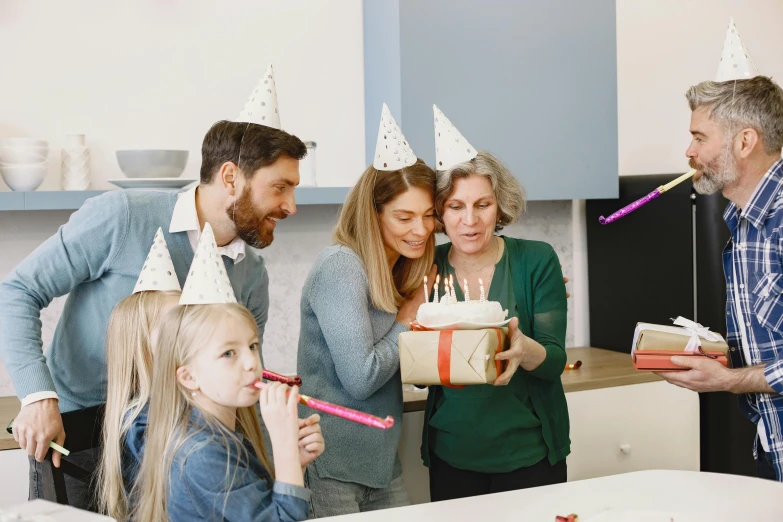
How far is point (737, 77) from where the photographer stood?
1.99 metres

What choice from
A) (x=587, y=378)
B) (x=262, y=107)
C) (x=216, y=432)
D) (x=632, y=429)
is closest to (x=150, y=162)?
(x=262, y=107)

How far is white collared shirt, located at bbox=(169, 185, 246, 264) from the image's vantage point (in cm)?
186

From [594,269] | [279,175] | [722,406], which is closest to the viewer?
[279,175]

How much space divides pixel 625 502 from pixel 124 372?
37.5 inches

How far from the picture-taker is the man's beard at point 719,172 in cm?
195

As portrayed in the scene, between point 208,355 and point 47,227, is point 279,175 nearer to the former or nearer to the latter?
point 208,355

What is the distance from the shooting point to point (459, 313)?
66.0 inches

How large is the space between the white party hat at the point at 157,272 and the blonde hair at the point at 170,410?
0.42ft

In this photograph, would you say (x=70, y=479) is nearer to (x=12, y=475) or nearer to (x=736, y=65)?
(x=12, y=475)

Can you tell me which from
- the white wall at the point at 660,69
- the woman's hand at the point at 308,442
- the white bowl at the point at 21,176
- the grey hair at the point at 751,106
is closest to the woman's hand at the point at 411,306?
the woman's hand at the point at 308,442

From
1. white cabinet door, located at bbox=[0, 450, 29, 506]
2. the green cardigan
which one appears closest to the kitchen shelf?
white cabinet door, located at bbox=[0, 450, 29, 506]

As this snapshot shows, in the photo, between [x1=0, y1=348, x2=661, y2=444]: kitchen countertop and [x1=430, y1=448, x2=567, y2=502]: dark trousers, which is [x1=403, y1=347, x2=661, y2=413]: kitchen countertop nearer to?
[x1=0, y1=348, x2=661, y2=444]: kitchen countertop

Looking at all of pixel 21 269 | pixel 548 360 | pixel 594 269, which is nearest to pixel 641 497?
pixel 548 360

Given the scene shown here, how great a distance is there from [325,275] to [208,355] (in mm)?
356
